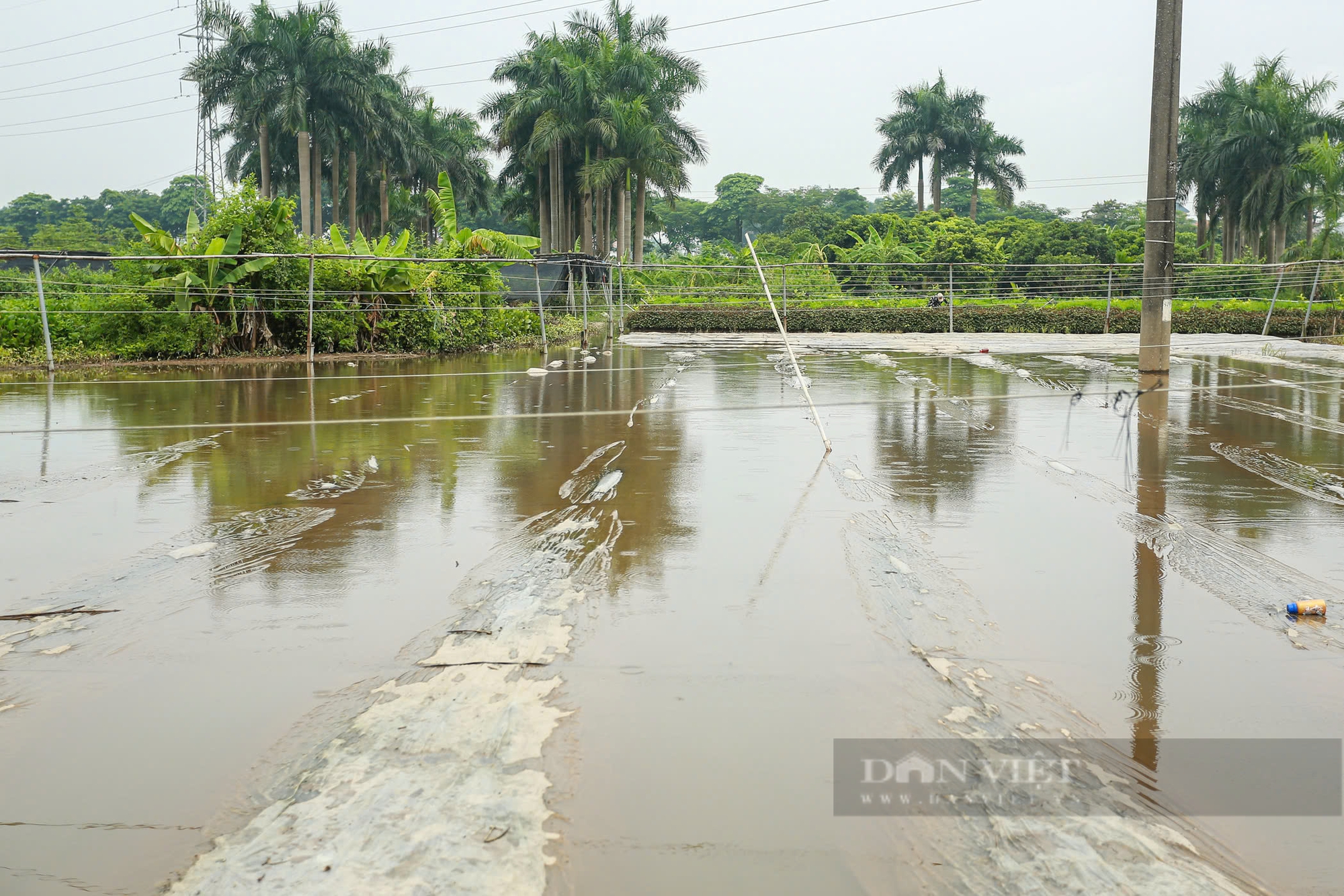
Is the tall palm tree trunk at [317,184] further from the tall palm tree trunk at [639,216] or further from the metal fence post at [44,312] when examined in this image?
the metal fence post at [44,312]

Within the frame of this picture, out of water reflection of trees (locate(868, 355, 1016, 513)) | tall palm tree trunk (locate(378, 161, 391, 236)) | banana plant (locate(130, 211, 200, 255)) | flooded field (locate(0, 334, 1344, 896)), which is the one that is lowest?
flooded field (locate(0, 334, 1344, 896))

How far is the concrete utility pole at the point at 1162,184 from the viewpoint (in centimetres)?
1486

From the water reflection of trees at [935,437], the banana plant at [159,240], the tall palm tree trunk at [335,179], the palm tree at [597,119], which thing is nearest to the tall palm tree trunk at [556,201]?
the palm tree at [597,119]

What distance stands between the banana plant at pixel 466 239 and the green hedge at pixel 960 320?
12.4 feet

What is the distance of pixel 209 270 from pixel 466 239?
728 centimetres

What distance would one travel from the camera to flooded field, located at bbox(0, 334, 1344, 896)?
2.89 metres

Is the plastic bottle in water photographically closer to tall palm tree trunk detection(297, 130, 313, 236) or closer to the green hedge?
the green hedge

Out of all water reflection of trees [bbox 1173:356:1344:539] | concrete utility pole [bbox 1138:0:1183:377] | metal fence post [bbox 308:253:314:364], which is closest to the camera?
water reflection of trees [bbox 1173:356:1344:539]

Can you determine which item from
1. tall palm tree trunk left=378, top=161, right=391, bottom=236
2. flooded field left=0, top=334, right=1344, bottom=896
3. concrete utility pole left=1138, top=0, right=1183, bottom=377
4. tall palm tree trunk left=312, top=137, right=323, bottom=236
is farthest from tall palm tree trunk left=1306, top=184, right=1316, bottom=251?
flooded field left=0, top=334, right=1344, bottom=896

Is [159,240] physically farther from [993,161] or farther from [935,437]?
[993,161]

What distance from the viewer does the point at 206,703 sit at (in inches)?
152

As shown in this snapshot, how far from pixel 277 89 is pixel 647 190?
17.4 m

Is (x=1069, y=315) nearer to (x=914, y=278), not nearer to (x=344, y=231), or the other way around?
(x=914, y=278)

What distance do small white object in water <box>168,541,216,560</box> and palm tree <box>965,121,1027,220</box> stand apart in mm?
57297
